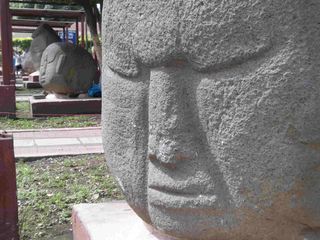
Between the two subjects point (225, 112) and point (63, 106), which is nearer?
point (225, 112)

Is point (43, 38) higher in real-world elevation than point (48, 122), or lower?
higher

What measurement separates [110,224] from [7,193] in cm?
92

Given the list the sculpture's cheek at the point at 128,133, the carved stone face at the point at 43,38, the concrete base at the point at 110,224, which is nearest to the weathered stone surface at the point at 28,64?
the carved stone face at the point at 43,38

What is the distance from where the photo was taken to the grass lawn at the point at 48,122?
732 centimetres

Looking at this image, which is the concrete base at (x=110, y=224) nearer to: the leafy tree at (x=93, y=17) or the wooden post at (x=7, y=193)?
the wooden post at (x=7, y=193)

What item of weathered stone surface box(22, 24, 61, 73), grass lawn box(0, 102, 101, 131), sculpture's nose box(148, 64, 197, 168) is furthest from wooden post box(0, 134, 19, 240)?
weathered stone surface box(22, 24, 61, 73)

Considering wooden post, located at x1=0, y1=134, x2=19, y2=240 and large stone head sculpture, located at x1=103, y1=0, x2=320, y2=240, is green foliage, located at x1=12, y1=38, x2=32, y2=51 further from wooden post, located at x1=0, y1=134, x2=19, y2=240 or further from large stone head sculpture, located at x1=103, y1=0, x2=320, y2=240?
large stone head sculpture, located at x1=103, y1=0, x2=320, y2=240

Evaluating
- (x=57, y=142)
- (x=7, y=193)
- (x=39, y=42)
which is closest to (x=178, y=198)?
(x=7, y=193)

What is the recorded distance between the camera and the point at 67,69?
8.67 meters

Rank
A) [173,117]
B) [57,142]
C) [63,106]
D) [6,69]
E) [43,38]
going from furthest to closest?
1. [43,38]
2. [6,69]
3. [63,106]
4. [57,142]
5. [173,117]

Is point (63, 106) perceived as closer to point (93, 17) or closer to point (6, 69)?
point (6, 69)

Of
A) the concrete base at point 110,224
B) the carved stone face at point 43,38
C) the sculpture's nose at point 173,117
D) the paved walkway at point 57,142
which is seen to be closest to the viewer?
the sculpture's nose at point 173,117

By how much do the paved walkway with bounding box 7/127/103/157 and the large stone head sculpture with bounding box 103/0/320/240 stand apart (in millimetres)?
3692

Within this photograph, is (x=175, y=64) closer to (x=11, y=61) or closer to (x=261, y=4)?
(x=261, y=4)
